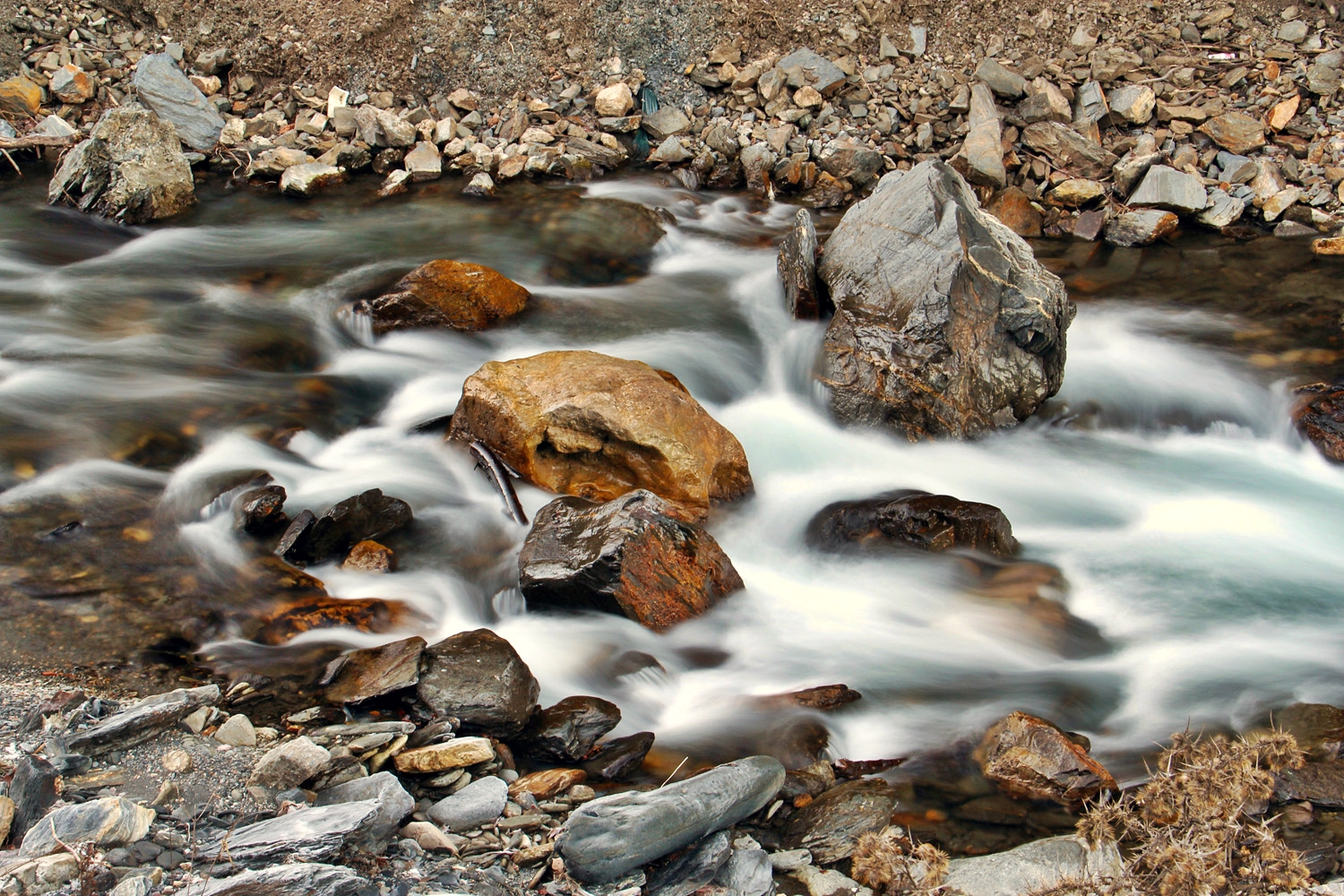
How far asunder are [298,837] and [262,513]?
268cm

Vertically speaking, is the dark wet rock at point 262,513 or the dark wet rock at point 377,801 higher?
the dark wet rock at point 377,801

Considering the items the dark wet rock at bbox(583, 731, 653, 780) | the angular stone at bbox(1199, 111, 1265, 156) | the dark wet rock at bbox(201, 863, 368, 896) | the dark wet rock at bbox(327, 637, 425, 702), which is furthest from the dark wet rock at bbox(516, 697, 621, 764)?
the angular stone at bbox(1199, 111, 1265, 156)

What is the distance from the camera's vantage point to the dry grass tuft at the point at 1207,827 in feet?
9.18

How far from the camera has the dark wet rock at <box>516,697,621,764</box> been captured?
380cm

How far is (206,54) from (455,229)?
14.4 feet

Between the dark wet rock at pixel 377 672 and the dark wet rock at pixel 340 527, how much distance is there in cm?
93

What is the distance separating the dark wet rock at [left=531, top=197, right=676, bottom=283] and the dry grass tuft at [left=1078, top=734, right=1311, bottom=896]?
250 inches

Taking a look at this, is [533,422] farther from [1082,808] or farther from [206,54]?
[206,54]

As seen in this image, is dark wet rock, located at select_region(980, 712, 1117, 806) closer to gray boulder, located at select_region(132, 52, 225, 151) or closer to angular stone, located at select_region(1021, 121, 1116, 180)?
angular stone, located at select_region(1021, 121, 1116, 180)

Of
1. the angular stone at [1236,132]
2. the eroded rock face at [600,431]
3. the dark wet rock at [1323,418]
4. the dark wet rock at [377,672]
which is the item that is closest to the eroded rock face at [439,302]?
the eroded rock face at [600,431]

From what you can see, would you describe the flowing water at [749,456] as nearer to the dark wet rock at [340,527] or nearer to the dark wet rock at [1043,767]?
the dark wet rock at [340,527]

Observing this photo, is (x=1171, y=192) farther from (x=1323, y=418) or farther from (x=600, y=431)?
(x=600, y=431)

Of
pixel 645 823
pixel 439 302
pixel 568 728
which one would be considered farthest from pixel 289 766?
pixel 439 302

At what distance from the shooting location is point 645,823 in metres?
2.98
